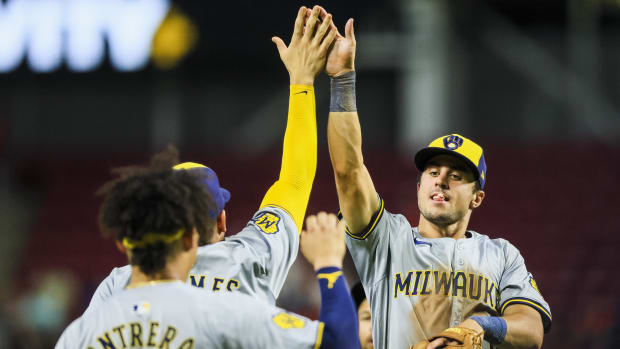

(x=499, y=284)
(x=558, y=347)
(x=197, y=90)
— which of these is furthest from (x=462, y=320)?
(x=197, y=90)

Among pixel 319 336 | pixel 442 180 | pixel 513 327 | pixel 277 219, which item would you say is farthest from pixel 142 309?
pixel 442 180

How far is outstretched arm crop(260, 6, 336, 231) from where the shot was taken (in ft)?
13.3

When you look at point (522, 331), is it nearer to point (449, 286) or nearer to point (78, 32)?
point (449, 286)

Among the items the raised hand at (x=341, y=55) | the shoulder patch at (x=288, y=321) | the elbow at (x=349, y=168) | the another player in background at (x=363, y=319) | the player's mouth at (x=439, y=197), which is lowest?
the another player in background at (x=363, y=319)

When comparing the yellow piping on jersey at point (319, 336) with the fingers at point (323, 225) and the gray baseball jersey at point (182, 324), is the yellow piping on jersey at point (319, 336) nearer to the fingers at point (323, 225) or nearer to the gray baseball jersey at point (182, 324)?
the gray baseball jersey at point (182, 324)

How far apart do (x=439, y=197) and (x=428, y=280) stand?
442 mm

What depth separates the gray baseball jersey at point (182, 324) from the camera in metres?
2.98

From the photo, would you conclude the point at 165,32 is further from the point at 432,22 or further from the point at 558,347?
the point at 558,347

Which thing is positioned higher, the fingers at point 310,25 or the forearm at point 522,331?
the fingers at point 310,25

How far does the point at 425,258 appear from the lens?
436 cm

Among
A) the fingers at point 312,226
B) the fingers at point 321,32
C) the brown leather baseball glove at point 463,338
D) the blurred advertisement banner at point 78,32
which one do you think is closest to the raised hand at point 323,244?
the fingers at point 312,226

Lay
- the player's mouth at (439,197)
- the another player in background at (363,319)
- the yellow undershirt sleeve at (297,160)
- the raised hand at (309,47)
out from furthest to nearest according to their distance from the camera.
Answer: the another player in background at (363,319) → the player's mouth at (439,197) → the raised hand at (309,47) → the yellow undershirt sleeve at (297,160)

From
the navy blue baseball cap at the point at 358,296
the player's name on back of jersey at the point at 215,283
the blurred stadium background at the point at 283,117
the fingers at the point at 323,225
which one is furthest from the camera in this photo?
the blurred stadium background at the point at 283,117

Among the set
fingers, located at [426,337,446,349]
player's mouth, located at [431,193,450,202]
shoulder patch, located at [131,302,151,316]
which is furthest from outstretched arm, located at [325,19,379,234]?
shoulder patch, located at [131,302,151,316]
